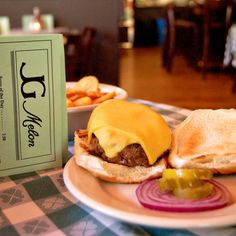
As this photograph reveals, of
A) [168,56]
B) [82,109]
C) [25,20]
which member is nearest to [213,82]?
[168,56]

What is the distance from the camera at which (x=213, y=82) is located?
5406 millimetres

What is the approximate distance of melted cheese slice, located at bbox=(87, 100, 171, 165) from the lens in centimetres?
58

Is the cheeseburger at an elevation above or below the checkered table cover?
above

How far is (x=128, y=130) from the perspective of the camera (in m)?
0.58

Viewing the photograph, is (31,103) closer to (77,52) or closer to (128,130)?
(128,130)

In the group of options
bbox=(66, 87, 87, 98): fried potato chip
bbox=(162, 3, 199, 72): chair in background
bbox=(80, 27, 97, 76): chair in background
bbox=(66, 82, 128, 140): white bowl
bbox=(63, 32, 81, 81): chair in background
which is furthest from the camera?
bbox=(162, 3, 199, 72): chair in background

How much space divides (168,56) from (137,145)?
6.35 m

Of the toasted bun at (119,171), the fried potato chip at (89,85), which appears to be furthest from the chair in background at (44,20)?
the toasted bun at (119,171)

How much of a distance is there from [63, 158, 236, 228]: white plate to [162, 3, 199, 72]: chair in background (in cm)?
588

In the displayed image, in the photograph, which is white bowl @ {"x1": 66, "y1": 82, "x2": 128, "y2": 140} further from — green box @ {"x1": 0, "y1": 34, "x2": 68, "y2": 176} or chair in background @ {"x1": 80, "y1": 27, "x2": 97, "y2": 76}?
chair in background @ {"x1": 80, "y1": 27, "x2": 97, "y2": 76}

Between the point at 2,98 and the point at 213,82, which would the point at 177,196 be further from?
the point at 213,82

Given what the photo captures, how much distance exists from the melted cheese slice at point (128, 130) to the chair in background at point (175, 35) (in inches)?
229

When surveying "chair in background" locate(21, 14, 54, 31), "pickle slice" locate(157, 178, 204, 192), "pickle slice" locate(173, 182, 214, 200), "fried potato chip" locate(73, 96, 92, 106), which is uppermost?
"chair in background" locate(21, 14, 54, 31)

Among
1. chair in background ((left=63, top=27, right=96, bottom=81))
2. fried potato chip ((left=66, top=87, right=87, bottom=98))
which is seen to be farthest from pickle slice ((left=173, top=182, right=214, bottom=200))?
chair in background ((left=63, top=27, right=96, bottom=81))
